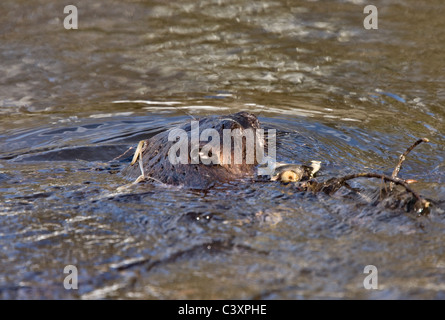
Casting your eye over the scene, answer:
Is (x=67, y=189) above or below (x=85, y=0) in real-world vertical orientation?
below

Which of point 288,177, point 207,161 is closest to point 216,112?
point 207,161

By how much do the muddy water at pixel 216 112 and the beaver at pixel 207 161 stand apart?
0.12m

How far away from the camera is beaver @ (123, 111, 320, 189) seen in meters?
3.82

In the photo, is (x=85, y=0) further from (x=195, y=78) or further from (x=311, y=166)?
(x=311, y=166)

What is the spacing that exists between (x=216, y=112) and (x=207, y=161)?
1.86m

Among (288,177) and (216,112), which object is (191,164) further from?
(216,112)

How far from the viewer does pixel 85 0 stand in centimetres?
816

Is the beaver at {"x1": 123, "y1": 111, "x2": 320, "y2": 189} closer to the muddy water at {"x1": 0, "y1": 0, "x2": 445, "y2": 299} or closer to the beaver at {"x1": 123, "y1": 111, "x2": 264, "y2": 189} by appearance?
the beaver at {"x1": 123, "y1": 111, "x2": 264, "y2": 189}

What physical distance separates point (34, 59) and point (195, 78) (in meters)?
1.88

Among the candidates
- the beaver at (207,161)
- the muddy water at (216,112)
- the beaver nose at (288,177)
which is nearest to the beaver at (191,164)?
the beaver at (207,161)

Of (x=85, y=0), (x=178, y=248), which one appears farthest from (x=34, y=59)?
(x=178, y=248)

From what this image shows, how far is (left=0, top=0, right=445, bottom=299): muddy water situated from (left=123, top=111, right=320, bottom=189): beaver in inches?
4.6

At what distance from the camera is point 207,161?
3.84 m
